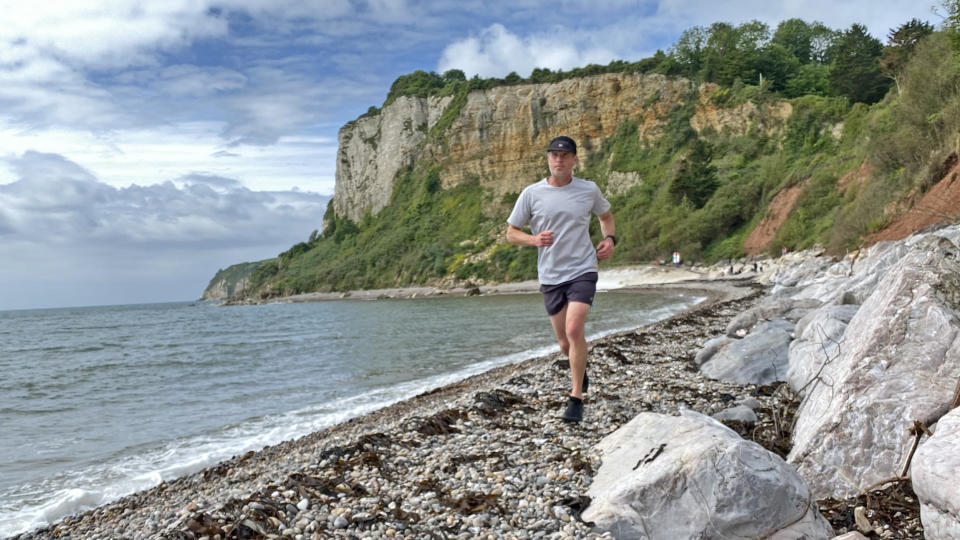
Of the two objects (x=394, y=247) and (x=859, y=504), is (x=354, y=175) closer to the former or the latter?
(x=394, y=247)

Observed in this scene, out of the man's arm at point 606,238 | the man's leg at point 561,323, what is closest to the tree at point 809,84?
the man's arm at point 606,238

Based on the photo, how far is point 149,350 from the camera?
24.2m

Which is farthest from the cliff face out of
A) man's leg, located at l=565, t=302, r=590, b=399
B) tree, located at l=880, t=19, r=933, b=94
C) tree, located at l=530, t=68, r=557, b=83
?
man's leg, located at l=565, t=302, r=590, b=399

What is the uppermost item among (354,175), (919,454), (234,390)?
(354,175)

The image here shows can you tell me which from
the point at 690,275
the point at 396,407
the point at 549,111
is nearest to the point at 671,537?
the point at 396,407

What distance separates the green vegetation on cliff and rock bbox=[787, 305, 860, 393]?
64.2 feet

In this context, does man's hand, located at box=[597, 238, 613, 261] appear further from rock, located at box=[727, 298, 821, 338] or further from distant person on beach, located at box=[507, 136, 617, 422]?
rock, located at box=[727, 298, 821, 338]

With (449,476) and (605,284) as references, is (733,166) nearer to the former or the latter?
(605,284)

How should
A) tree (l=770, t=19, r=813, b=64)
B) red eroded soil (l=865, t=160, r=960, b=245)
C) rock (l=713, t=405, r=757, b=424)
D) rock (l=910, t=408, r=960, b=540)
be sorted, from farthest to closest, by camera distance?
tree (l=770, t=19, r=813, b=64)
red eroded soil (l=865, t=160, r=960, b=245)
rock (l=713, t=405, r=757, b=424)
rock (l=910, t=408, r=960, b=540)

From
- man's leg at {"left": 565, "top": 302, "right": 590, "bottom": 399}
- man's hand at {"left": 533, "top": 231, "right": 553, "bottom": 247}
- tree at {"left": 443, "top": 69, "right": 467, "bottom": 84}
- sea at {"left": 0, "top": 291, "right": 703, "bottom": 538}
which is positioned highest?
tree at {"left": 443, "top": 69, "right": 467, "bottom": 84}

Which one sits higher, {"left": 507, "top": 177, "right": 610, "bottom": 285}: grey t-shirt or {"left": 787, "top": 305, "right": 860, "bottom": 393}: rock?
{"left": 507, "top": 177, "right": 610, "bottom": 285}: grey t-shirt

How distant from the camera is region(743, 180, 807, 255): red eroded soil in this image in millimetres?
41625

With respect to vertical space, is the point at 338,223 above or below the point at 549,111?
below

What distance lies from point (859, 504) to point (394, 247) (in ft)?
280
